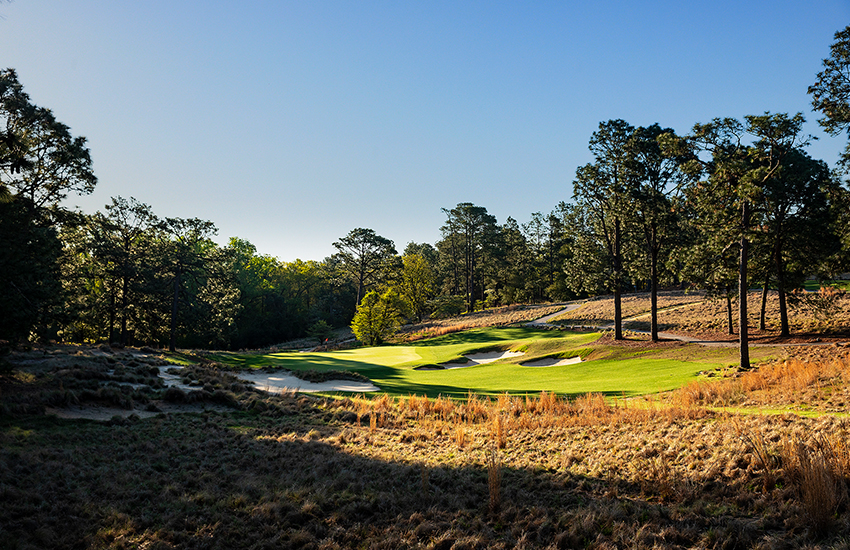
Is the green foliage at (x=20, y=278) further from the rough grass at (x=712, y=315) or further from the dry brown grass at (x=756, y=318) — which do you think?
the dry brown grass at (x=756, y=318)

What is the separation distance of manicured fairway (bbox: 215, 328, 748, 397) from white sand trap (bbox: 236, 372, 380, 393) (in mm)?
1119

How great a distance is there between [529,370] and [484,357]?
766cm

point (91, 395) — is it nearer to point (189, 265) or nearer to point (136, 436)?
point (136, 436)

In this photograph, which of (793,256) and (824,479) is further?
(793,256)

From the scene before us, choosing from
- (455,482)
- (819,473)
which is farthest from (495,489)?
(819,473)

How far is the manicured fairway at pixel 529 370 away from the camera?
16.6m

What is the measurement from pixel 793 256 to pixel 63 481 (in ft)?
102

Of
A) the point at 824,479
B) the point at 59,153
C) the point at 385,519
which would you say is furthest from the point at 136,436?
the point at 59,153

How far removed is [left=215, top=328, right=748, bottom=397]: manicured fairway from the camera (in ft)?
54.3

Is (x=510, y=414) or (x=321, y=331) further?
(x=321, y=331)

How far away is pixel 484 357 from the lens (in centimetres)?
3036

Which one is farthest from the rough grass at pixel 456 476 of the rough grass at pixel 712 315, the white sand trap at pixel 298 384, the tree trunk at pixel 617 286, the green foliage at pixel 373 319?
the green foliage at pixel 373 319

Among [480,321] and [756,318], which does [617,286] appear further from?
[480,321]

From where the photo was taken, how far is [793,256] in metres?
23.4
